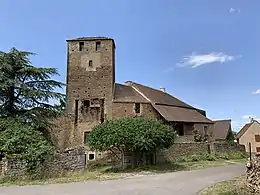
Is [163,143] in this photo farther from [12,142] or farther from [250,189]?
[250,189]

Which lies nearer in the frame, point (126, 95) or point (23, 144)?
point (23, 144)

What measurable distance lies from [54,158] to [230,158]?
2086 centimetres

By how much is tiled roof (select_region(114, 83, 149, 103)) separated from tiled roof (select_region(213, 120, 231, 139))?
20868mm

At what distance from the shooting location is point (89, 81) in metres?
33.8

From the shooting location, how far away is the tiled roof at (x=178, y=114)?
111ft

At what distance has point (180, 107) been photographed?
3959 centimetres

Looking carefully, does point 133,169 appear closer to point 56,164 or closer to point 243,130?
point 56,164

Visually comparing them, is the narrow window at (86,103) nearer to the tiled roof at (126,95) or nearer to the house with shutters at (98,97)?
the house with shutters at (98,97)

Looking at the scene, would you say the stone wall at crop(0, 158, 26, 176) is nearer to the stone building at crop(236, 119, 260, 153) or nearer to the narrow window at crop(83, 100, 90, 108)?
the narrow window at crop(83, 100, 90, 108)

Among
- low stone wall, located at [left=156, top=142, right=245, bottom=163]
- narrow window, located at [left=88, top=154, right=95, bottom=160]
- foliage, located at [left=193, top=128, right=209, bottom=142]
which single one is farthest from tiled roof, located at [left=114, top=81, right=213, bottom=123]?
narrow window, located at [left=88, top=154, right=95, bottom=160]

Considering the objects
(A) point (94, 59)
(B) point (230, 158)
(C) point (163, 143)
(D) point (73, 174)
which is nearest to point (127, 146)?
(C) point (163, 143)

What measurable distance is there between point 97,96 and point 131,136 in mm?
10260

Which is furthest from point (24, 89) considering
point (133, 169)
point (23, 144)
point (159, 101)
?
point (159, 101)

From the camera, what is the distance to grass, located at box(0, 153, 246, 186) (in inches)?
745
